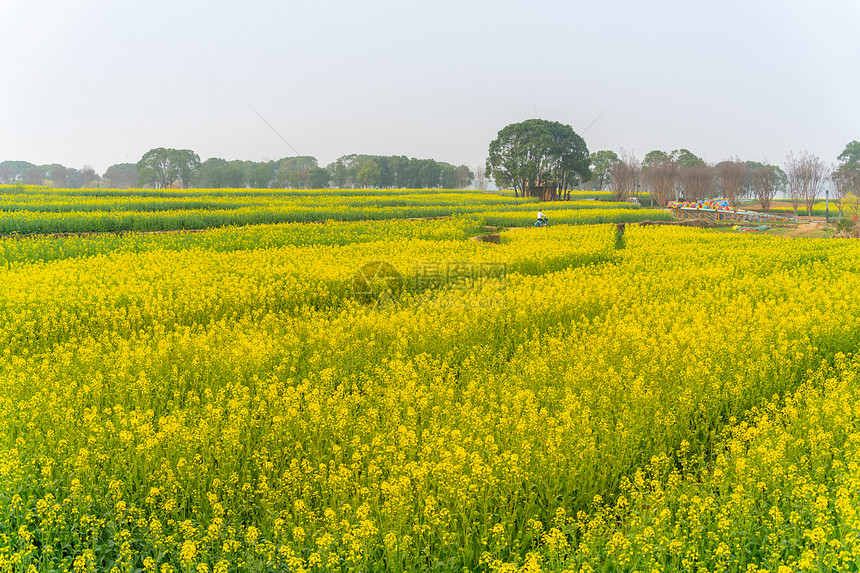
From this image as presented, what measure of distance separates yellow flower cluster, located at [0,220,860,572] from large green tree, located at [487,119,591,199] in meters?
74.7

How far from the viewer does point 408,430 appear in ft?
20.3

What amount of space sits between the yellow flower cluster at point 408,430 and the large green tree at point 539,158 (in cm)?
7468

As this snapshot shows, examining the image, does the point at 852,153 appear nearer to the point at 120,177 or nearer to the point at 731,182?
the point at 731,182

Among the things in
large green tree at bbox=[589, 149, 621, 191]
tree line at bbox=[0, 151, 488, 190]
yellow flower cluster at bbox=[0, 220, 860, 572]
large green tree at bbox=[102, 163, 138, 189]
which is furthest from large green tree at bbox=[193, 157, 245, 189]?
yellow flower cluster at bbox=[0, 220, 860, 572]

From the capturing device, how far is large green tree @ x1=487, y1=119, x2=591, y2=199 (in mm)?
85000

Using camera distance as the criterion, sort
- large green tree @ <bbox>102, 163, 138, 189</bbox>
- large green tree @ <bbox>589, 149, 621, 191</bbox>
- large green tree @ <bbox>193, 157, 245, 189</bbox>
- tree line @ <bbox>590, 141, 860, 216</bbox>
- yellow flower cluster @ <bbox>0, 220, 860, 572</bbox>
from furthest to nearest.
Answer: large green tree @ <bbox>102, 163, 138, 189</bbox> < large green tree @ <bbox>589, 149, 621, 191</bbox> < large green tree @ <bbox>193, 157, 245, 189</bbox> < tree line @ <bbox>590, 141, 860, 216</bbox> < yellow flower cluster @ <bbox>0, 220, 860, 572</bbox>

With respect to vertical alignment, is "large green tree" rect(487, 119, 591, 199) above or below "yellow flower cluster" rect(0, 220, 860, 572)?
above

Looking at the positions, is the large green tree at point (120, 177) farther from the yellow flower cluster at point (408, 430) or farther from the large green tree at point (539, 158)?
the yellow flower cluster at point (408, 430)

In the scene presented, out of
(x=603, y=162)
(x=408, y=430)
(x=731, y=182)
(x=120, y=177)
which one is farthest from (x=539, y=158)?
(x=120, y=177)

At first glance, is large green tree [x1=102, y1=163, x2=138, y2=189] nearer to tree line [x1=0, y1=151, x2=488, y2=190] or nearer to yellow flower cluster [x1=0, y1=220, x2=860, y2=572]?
A: tree line [x1=0, y1=151, x2=488, y2=190]

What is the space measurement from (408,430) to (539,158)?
83685 mm

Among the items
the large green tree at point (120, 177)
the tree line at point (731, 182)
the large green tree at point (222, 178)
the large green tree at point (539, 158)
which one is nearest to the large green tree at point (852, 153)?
the tree line at point (731, 182)

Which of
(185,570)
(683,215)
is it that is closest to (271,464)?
(185,570)

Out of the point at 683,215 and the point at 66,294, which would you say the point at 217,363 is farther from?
the point at 683,215
